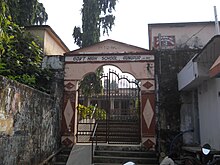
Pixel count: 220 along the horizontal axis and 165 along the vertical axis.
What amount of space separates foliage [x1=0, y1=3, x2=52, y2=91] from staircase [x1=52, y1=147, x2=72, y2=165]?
7.17 feet

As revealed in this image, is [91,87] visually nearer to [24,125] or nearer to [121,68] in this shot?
[121,68]

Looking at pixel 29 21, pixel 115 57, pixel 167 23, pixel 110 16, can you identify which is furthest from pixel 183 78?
pixel 110 16

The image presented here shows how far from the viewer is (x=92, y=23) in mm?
13547

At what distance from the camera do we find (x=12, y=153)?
4.50 m

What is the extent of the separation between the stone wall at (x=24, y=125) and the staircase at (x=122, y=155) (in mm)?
1534

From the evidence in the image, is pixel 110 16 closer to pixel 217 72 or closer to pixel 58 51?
pixel 58 51

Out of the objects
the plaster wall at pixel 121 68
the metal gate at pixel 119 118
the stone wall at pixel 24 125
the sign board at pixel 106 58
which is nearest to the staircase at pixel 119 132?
the metal gate at pixel 119 118

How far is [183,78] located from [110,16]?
9.23 meters

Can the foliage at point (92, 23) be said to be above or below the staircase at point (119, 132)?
above

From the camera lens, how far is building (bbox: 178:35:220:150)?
5.24m

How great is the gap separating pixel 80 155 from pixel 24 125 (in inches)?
99.3

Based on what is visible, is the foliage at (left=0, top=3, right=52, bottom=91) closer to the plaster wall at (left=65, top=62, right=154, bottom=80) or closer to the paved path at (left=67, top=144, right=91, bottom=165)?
the plaster wall at (left=65, top=62, right=154, bottom=80)

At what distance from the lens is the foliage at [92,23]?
1345cm

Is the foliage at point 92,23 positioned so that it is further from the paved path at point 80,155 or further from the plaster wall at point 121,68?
the paved path at point 80,155
